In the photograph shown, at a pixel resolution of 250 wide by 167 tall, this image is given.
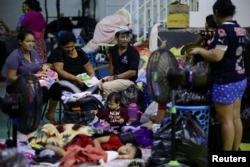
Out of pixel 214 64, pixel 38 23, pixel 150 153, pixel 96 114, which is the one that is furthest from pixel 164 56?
pixel 38 23

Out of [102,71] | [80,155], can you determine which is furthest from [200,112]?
[102,71]

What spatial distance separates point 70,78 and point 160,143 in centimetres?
183

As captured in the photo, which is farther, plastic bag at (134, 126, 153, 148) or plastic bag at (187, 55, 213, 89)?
plastic bag at (134, 126, 153, 148)

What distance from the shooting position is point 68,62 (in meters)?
6.38

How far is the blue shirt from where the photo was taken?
4.79 meters

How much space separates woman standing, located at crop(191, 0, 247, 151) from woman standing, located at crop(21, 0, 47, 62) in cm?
446

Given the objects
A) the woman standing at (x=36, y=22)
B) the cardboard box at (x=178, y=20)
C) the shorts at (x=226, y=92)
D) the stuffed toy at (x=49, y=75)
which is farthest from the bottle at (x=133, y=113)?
the woman standing at (x=36, y=22)

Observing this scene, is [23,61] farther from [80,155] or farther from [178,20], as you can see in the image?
[178,20]

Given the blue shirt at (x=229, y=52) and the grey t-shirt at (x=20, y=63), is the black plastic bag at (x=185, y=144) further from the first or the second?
the grey t-shirt at (x=20, y=63)

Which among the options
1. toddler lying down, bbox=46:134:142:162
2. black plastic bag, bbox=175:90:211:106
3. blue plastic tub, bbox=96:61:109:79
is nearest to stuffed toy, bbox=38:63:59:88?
toddler lying down, bbox=46:134:142:162

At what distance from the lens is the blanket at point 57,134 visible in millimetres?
5160

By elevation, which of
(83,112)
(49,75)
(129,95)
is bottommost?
(83,112)

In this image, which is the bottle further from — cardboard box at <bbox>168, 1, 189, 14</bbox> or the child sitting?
cardboard box at <bbox>168, 1, 189, 14</bbox>

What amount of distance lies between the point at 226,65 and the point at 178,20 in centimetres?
328
